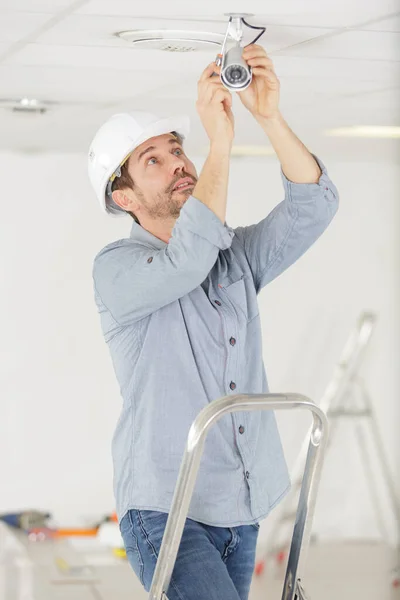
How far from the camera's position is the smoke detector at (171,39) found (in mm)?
2549

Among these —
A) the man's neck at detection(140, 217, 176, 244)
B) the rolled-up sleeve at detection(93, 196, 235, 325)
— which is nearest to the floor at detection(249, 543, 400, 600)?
the man's neck at detection(140, 217, 176, 244)

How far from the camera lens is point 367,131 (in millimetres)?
4539

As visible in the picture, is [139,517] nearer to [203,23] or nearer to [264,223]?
[264,223]

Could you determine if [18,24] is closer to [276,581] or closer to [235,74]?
[235,74]

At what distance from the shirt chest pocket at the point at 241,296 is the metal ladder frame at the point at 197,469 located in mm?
395

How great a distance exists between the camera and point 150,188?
2.43 meters

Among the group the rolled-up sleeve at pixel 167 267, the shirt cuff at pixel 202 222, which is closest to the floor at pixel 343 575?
the rolled-up sleeve at pixel 167 267

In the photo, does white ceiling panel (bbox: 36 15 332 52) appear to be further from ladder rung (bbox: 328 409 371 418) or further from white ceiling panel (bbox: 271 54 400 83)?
ladder rung (bbox: 328 409 371 418)

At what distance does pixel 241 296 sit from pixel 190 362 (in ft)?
0.72

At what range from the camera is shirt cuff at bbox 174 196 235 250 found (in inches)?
83.2

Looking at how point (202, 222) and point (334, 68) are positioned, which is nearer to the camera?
point (202, 222)

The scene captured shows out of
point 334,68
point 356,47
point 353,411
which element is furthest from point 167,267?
point 353,411

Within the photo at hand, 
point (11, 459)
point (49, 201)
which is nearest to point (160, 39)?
point (49, 201)

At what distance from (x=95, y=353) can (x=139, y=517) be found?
3.67 meters
